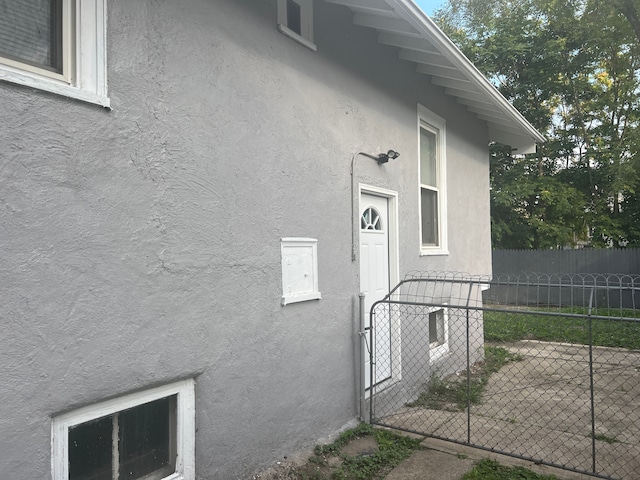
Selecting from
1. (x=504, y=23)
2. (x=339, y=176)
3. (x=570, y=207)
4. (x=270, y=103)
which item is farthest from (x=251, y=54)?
(x=504, y=23)

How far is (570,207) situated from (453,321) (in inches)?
518

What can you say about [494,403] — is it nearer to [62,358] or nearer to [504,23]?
[62,358]

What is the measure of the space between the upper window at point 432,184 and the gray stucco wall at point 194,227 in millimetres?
1680

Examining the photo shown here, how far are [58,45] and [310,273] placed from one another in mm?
2430

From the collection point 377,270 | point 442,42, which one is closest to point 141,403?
point 377,270

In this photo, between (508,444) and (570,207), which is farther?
(570,207)

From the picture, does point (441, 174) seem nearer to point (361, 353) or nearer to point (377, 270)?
point (377, 270)

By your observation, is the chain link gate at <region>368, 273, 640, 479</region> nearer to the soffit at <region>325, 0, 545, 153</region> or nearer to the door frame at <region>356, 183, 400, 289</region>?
the door frame at <region>356, 183, 400, 289</region>

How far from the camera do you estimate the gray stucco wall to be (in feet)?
7.16

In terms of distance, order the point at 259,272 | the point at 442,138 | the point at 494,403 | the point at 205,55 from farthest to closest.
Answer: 1. the point at 442,138
2. the point at 494,403
3. the point at 259,272
4. the point at 205,55

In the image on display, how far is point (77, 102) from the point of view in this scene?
236cm

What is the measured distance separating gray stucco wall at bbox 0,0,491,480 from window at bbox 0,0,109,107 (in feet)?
0.23

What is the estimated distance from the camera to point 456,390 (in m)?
6.03

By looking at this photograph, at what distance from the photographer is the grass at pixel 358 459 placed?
3.62 meters
